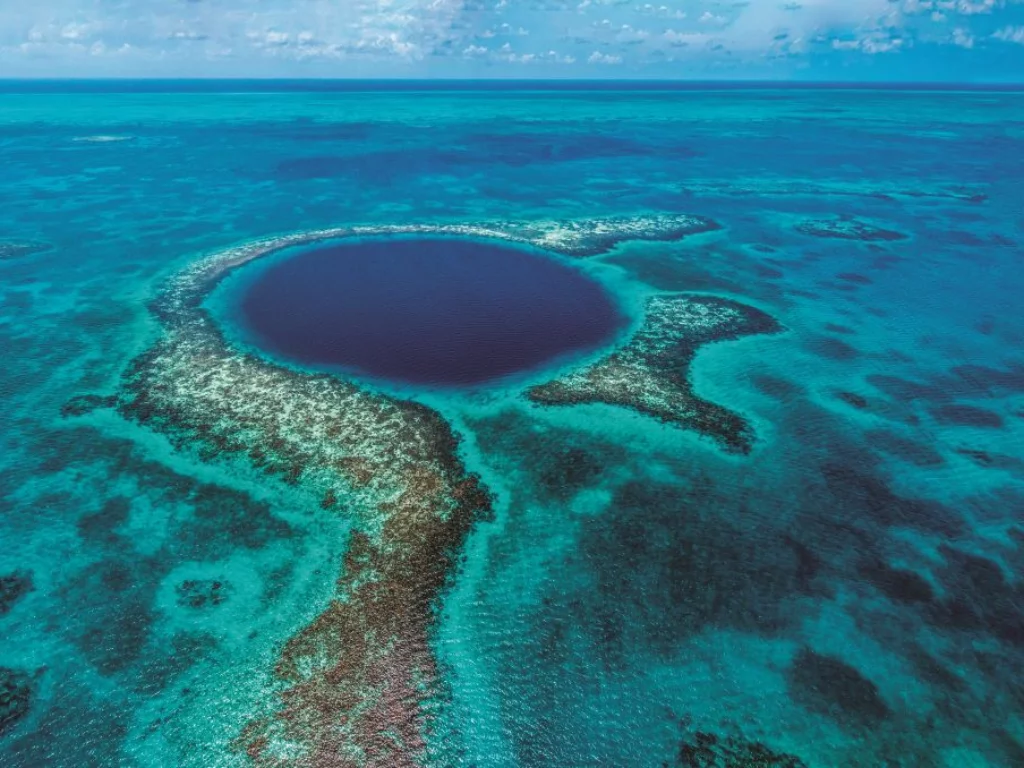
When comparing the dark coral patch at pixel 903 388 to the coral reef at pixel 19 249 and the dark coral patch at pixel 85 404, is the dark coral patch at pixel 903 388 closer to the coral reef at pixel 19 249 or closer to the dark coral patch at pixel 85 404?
the dark coral patch at pixel 85 404

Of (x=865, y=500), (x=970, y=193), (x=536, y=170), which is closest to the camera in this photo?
(x=865, y=500)

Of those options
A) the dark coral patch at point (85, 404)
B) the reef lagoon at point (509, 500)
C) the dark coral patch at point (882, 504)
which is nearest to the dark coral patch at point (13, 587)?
the reef lagoon at point (509, 500)

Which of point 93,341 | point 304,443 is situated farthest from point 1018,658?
point 93,341

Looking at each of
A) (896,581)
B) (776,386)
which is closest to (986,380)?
(776,386)

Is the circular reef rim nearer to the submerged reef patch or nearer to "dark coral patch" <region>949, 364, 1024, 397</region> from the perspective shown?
the submerged reef patch

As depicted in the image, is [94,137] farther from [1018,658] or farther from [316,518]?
[1018,658]

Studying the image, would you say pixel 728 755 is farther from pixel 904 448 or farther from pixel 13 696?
pixel 13 696
